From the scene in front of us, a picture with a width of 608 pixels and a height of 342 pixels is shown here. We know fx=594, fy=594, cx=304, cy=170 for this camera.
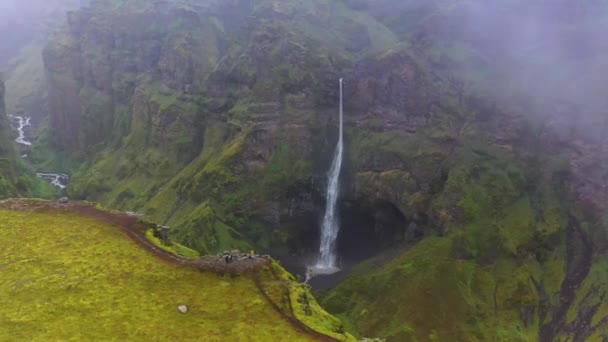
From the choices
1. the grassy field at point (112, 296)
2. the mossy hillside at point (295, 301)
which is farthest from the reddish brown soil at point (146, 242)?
the grassy field at point (112, 296)

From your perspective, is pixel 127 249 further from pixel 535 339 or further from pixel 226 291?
pixel 535 339

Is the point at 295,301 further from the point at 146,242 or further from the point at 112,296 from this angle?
the point at 146,242

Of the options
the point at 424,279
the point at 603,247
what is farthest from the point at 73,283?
the point at 603,247

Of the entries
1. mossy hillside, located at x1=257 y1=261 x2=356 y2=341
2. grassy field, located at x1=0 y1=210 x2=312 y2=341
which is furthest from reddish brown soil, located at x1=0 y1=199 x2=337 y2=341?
grassy field, located at x1=0 y1=210 x2=312 y2=341

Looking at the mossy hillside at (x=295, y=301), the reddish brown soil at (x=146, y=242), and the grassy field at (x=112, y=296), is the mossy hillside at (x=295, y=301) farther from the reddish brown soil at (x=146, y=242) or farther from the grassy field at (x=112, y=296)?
the grassy field at (x=112, y=296)

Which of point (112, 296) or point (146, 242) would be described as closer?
point (112, 296)

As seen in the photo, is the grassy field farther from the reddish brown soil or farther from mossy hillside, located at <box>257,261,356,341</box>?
mossy hillside, located at <box>257,261,356,341</box>

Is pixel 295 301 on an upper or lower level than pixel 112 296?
upper

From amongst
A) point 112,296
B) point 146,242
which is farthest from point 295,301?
point 146,242
